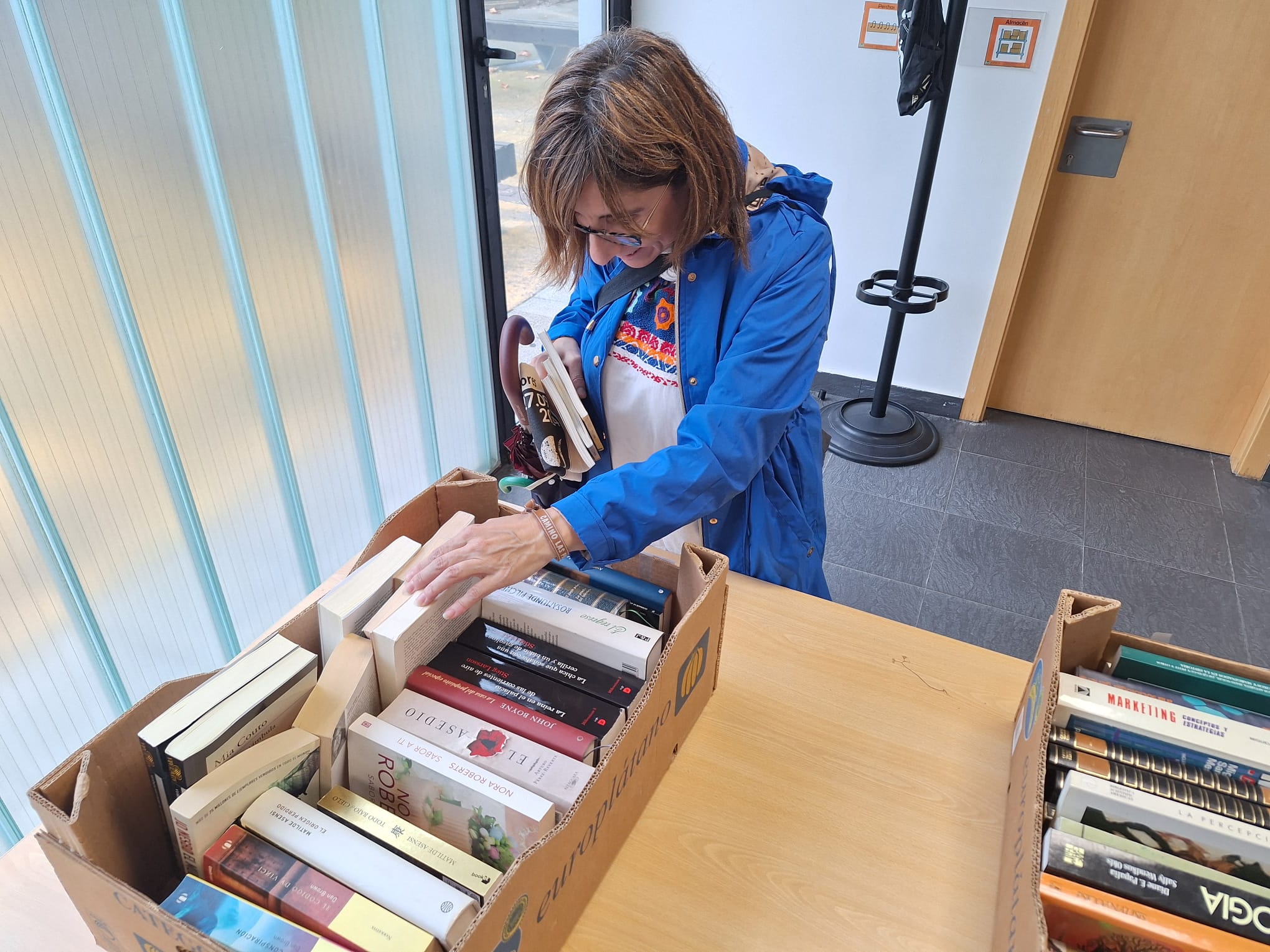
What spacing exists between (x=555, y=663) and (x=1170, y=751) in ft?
1.94

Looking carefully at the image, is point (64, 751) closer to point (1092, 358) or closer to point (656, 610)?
point (656, 610)

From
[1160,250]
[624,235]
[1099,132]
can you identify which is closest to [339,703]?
[624,235]

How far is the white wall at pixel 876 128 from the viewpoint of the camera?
279 cm

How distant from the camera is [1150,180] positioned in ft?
9.20

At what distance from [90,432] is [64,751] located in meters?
0.56

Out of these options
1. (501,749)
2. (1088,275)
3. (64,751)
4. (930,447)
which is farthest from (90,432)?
(1088,275)

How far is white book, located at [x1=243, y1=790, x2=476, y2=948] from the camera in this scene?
2.08 feet

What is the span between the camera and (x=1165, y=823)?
0.69m

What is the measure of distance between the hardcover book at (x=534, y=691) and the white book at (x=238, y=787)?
16 centimetres

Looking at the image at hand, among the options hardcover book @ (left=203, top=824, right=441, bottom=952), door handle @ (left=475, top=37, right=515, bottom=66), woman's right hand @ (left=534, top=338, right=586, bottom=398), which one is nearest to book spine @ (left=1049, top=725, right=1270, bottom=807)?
hardcover book @ (left=203, top=824, right=441, bottom=952)

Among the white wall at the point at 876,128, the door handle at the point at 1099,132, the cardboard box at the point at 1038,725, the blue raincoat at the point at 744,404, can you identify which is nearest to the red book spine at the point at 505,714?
the blue raincoat at the point at 744,404

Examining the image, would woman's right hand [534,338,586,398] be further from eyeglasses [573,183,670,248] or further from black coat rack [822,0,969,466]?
black coat rack [822,0,969,466]

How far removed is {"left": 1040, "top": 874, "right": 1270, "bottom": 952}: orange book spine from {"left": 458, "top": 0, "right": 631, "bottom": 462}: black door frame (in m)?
1.63

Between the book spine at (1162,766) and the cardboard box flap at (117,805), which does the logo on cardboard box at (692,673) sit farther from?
the cardboard box flap at (117,805)
